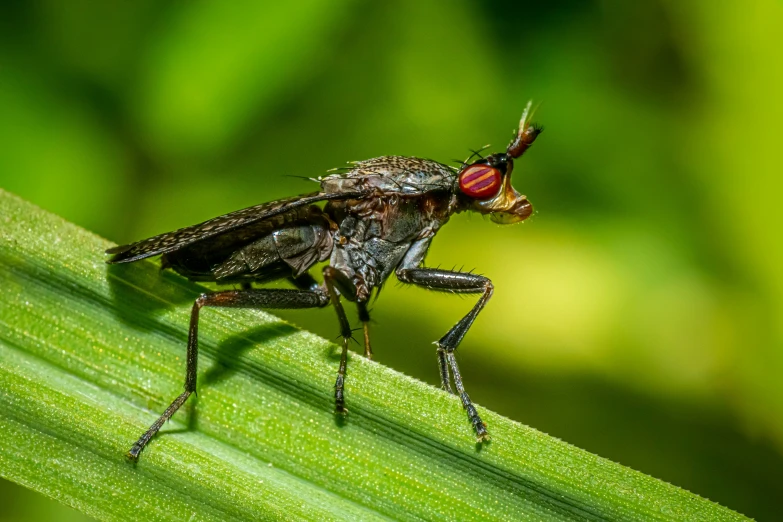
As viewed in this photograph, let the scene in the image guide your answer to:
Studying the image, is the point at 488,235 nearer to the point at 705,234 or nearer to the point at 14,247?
the point at 705,234

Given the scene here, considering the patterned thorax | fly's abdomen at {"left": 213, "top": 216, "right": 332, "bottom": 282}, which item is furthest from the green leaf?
the patterned thorax

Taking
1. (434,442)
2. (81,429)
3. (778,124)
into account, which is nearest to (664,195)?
(778,124)

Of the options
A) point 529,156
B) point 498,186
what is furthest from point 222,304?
point 529,156

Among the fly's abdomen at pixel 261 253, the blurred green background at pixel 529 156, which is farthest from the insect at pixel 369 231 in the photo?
the blurred green background at pixel 529 156

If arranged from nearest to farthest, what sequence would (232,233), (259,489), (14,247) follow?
(259,489) < (14,247) < (232,233)

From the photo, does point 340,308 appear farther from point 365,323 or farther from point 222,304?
point 365,323

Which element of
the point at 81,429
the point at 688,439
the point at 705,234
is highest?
the point at 705,234

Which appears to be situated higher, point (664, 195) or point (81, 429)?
Answer: point (664, 195)

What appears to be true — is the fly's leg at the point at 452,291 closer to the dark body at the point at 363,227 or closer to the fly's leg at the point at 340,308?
the dark body at the point at 363,227
